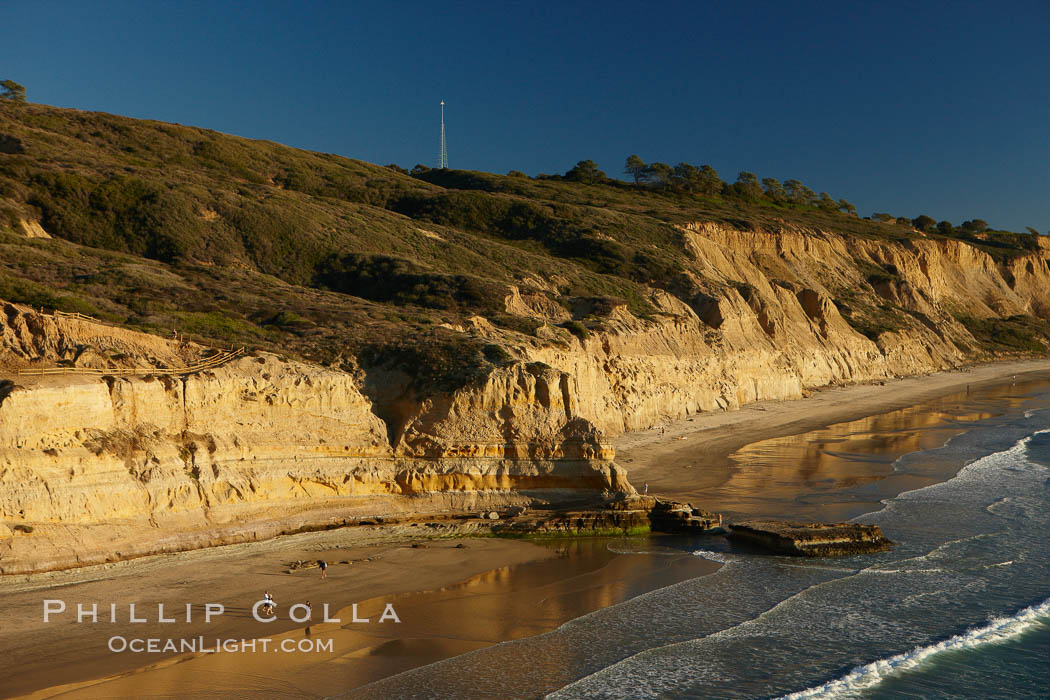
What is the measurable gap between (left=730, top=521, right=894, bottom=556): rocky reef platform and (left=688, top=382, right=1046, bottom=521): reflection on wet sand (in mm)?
2253

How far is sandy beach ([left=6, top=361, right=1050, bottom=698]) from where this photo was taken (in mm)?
12133

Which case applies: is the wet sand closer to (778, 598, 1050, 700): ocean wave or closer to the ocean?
the ocean

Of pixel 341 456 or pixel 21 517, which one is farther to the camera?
pixel 341 456

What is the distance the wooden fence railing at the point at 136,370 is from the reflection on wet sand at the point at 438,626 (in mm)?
7517

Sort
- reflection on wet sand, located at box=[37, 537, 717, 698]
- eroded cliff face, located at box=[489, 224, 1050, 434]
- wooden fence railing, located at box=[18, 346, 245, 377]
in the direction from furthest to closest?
eroded cliff face, located at box=[489, 224, 1050, 434] < wooden fence railing, located at box=[18, 346, 245, 377] < reflection on wet sand, located at box=[37, 537, 717, 698]

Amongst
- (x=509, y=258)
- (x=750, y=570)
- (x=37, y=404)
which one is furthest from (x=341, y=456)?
(x=509, y=258)

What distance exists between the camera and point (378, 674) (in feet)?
40.8

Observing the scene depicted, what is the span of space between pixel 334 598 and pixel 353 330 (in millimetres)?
10715

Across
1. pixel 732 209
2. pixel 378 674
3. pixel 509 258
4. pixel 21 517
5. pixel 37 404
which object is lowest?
pixel 378 674

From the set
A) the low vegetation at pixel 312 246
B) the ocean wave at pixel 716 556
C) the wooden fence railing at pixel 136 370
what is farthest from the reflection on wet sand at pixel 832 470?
the wooden fence railing at pixel 136 370

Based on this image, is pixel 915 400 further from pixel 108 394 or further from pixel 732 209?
pixel 108 394

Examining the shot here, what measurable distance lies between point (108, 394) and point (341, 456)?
5.51m

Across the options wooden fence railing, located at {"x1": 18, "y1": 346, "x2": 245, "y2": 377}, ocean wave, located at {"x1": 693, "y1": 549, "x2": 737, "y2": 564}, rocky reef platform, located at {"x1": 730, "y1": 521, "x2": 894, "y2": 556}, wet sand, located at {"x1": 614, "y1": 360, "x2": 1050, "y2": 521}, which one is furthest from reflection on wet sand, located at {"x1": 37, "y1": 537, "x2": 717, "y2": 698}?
wooden fence railing, located at {"x1": 18, "y1": 346, "x2": 245, "y2": 377}

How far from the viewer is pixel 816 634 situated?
14.6m
